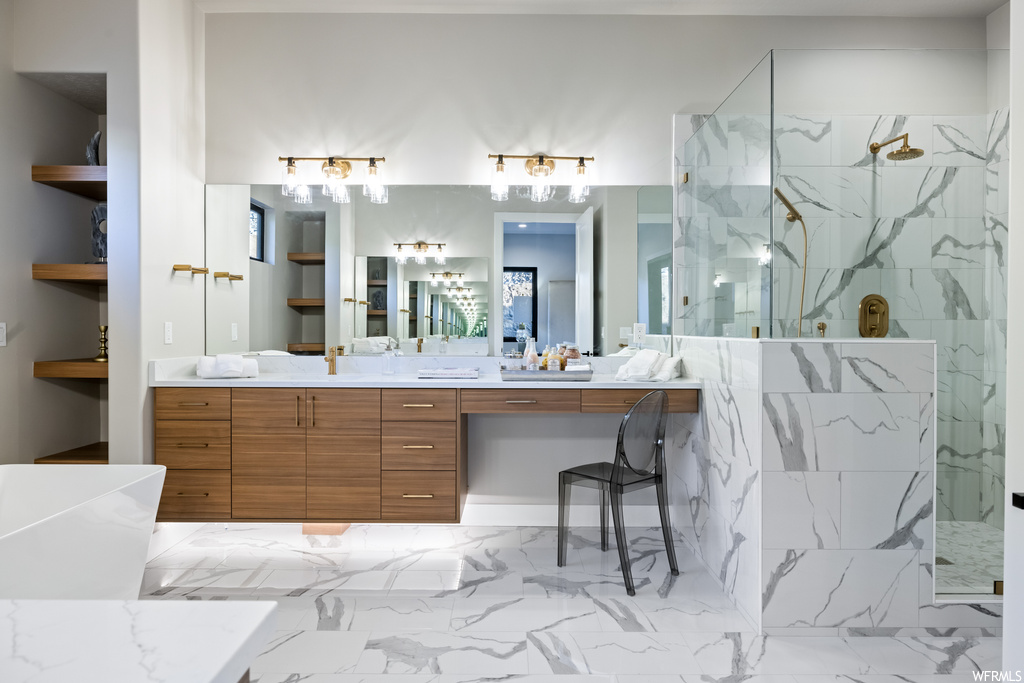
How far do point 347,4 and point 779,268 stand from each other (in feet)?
8.64

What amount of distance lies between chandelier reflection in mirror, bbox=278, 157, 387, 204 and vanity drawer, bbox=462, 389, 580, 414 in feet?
4.27

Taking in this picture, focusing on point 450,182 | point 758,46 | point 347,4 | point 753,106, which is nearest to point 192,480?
point 450,182

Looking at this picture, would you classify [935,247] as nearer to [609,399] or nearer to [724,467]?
[724,467]

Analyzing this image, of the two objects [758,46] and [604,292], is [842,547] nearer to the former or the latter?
[604,292]

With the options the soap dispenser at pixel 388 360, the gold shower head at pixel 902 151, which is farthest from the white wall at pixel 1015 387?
the soap dispenser at pixel 388 360

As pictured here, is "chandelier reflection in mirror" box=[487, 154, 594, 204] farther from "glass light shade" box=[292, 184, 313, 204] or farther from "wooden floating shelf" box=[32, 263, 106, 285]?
"wooden floating shelf" box=[32, 263, 106, 285]

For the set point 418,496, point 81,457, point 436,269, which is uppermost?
point 436,269

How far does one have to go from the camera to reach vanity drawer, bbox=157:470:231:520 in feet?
9.37

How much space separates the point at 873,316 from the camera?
246cm

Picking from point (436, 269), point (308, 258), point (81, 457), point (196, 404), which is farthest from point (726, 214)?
point (81, 457)

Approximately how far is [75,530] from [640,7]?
342 centimetres

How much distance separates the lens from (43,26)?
280 centimetres

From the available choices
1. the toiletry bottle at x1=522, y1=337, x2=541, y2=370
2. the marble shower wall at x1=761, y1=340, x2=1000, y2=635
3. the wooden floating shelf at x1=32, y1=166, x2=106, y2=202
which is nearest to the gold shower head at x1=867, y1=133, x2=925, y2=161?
the marble shower wall at x1=761, y1=340, x2=1000, y2=635

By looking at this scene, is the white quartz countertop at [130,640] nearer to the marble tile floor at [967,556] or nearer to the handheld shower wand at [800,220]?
the handheld shower wand at [800,220]
